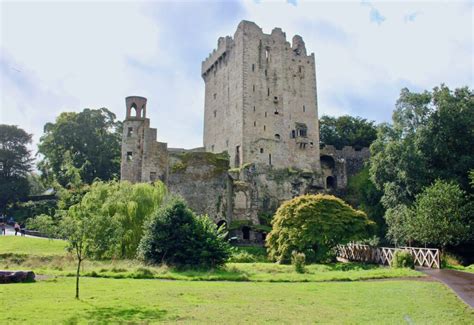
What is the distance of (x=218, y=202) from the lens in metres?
40.6

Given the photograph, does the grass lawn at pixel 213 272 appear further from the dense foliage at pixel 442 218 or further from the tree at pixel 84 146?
the tree at pixel 84 146

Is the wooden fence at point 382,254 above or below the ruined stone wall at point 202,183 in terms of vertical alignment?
below

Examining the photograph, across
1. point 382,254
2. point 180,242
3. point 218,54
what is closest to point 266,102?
point 218,54

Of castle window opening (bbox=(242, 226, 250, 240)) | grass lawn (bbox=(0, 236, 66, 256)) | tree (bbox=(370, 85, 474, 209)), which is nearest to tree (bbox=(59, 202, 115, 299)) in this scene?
grass lawn (bbox=(0, 236, 66, 256))

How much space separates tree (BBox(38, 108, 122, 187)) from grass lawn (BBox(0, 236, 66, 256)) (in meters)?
17.4

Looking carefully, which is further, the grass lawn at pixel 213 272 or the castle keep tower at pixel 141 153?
the castle keep tower at pixel 141 153

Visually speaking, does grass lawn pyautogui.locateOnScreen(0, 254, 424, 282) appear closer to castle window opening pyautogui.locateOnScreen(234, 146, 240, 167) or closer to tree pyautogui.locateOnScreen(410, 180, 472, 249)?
tree pyautogui.locateOnScreen(410, 180, 472, 249)

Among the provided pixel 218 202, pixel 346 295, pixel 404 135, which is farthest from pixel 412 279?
pixel 218 202

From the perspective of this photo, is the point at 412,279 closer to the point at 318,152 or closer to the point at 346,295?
the point at 346,295

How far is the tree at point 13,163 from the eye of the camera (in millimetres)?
51031

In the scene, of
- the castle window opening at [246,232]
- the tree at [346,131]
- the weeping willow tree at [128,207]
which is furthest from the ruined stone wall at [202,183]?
the tree at [346,131]

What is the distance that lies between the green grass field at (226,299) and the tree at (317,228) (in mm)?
6753

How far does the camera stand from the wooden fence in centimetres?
2258

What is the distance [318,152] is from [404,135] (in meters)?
16.9
